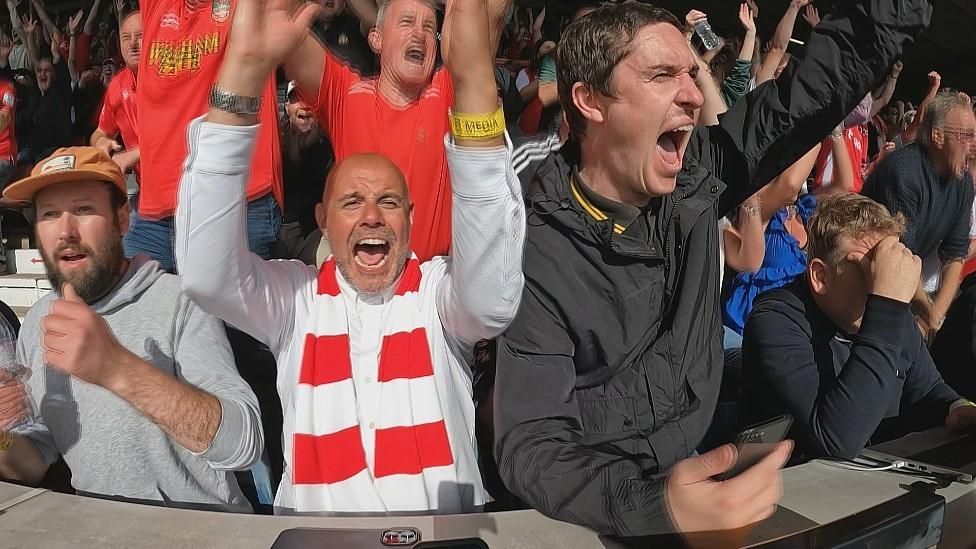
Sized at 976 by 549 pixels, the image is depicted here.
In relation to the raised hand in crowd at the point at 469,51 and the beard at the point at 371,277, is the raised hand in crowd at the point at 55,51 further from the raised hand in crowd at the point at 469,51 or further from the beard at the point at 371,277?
the raised hand in crowd at the point at 469,51

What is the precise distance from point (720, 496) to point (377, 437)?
26.9 inches

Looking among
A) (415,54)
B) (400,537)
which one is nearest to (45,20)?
(415,54)

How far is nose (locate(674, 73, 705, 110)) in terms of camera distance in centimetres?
132

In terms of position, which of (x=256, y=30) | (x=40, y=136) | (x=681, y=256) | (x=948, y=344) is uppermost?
(x=40, y=136)

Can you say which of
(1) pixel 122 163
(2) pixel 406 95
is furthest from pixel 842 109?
(1) pixel 122 163

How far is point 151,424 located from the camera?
136 cm

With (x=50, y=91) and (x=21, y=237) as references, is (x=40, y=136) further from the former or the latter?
(x=21, y=237)

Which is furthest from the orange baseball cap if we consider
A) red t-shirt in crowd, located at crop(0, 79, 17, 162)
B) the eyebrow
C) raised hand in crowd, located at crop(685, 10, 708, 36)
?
red t-shirt in crowd, located at crop(0, 79, 17, 162)

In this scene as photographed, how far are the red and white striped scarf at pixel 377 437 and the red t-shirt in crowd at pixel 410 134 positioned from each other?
546 millimetres

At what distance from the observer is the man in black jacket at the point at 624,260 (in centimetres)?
119

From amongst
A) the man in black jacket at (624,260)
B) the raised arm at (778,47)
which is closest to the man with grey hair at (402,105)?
the man in black jacket at (624,260)

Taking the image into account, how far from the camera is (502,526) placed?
3.16 ft

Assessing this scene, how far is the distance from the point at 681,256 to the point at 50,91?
17.2 feet

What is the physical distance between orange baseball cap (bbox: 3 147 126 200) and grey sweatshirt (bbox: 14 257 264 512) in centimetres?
23
